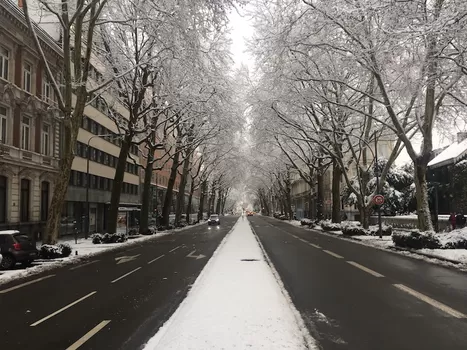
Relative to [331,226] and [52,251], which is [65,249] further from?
[331,226]

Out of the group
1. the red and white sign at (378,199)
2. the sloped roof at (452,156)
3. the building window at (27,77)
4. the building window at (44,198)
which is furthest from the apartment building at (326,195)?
the building window at (27,77)

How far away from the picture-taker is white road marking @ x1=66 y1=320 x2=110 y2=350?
6074 mm

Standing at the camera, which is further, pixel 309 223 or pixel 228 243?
pixel 309 223

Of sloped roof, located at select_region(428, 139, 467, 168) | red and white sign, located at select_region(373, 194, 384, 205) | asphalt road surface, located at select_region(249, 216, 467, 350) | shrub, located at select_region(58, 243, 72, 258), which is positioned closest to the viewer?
asphalt road surface, located at select_region(249, 216, 467, 350)

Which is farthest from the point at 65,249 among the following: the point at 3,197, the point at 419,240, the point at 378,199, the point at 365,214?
the point at 365,214

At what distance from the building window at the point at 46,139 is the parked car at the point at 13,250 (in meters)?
15.5

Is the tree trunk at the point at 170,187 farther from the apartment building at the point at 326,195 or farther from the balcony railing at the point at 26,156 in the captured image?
the apartment building at the point at 326,195

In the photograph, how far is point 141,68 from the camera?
27953 mm

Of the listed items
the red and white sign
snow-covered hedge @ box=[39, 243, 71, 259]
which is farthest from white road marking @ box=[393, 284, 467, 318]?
the red and white sign

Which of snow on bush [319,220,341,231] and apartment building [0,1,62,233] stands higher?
apartment building [0,1,62,233]

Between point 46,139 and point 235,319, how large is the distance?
2746 cm

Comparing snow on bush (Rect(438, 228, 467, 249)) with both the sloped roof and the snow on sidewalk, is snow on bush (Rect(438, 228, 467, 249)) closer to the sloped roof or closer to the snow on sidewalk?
the snow on sidewalk

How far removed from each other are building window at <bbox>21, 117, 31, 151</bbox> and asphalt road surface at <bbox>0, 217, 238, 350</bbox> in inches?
563

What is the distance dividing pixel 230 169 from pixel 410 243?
55.4 meters
